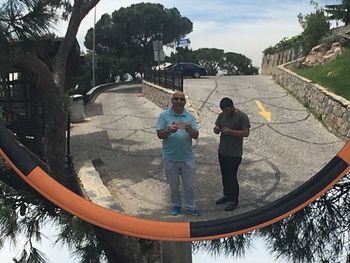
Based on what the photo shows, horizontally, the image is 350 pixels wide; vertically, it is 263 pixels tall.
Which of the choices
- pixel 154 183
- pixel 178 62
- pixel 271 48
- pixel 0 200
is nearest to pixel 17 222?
pixel 0 200

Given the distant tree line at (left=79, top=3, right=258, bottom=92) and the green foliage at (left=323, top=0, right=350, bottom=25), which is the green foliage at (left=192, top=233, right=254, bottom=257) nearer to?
the distant tree line at (left=79, top=3, right=258, bottom=92)

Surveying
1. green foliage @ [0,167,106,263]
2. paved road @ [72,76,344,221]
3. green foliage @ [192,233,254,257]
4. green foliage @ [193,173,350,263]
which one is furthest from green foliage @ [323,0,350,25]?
green foliage @ [0,167,106,263]

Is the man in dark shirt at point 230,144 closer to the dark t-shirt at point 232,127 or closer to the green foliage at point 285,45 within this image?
the dark t-shirt at point 232,127

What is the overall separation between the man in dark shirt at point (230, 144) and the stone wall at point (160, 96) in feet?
0.27

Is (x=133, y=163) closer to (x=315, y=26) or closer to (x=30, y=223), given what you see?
(x=315, y=26)

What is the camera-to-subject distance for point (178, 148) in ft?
5.03

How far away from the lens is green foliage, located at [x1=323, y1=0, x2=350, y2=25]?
1366 mm

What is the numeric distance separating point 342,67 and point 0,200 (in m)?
1.91

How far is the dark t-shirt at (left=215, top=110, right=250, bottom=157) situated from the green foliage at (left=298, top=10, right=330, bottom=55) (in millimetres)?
265

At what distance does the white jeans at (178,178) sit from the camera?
1553 millimetres

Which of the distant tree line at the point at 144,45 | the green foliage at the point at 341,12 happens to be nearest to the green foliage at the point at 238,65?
the distant tree line at the point at 144,45

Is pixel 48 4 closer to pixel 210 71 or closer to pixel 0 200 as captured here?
pixel 210 71

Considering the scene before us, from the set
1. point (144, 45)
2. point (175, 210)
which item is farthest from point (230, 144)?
point (144, 45)

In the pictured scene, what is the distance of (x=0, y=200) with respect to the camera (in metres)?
2.60
